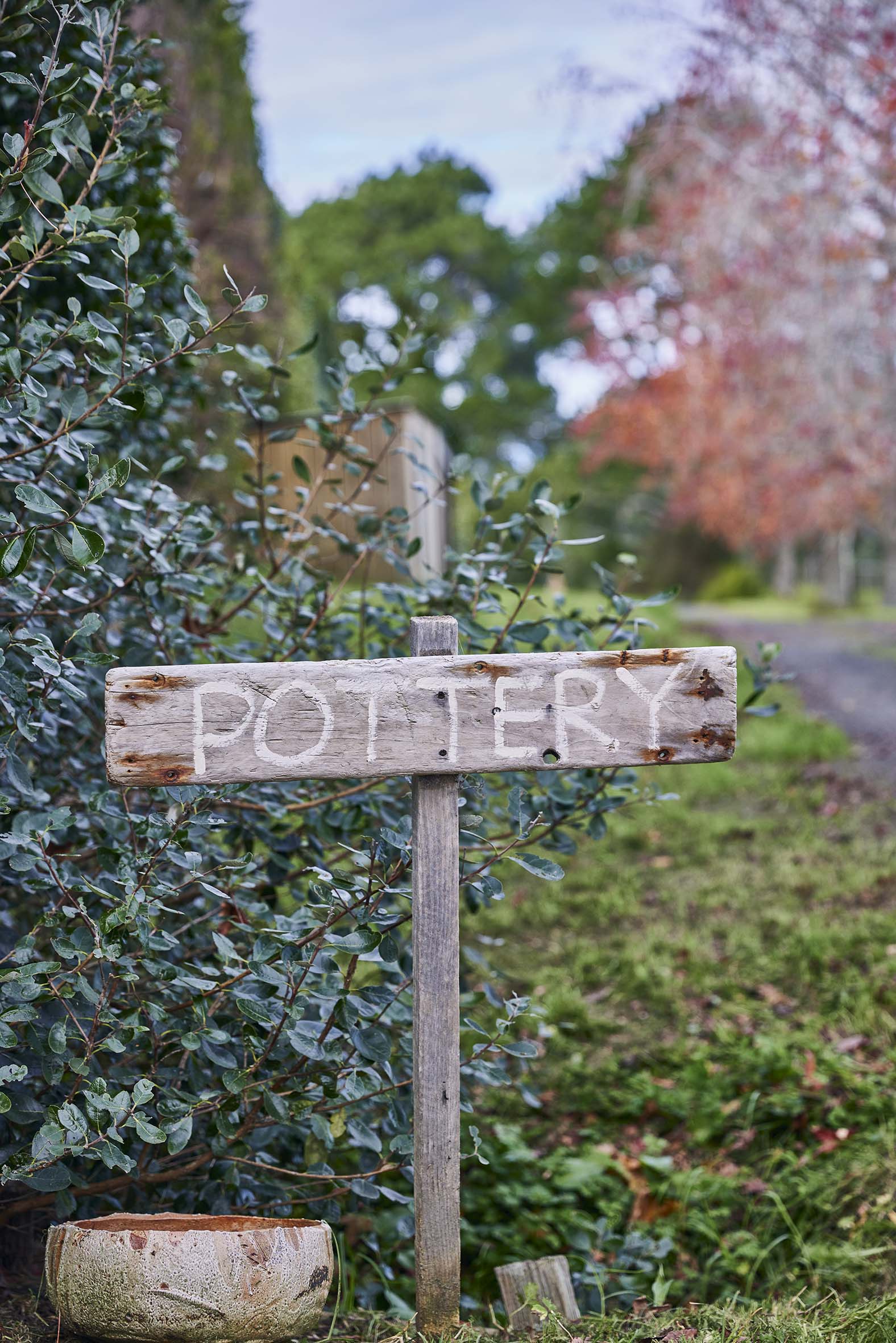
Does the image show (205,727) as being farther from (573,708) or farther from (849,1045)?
(849,1045)

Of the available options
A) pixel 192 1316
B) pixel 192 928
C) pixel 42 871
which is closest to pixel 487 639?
pixel 192 928

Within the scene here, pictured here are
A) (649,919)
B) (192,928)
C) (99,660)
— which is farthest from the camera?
(649,919)

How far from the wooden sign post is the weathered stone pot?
0.29 m

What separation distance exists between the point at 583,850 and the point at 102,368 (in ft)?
13.3

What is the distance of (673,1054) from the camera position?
11.3 ft

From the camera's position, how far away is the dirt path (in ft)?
22.5

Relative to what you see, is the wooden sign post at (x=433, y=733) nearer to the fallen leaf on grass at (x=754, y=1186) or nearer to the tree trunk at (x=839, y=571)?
the fallen leaf on grass at (x=754, y=1186)

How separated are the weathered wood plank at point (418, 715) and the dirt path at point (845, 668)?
2.02 metres

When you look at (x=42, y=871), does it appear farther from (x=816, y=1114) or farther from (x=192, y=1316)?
(x=816, y=1114)

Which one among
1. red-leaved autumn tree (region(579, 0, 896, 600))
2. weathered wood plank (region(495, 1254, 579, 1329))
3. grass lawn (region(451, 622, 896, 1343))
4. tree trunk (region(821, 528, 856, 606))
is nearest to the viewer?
weathered wood plank (region(495, 1254, 579, 1329))

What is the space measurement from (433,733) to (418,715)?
0.14 feet

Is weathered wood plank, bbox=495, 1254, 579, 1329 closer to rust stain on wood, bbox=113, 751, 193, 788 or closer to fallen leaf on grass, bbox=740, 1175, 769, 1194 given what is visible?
fallen leaf on grass, bbox=740, 1175, 769, 1194

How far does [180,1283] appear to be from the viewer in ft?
5.67

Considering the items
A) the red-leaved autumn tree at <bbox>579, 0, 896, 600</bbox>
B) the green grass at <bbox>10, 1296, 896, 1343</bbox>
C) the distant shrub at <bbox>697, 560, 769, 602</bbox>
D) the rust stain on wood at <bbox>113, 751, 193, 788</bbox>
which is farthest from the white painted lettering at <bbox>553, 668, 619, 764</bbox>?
the distant shrub at <bbox>697, 560, 769, 602</bbox>
